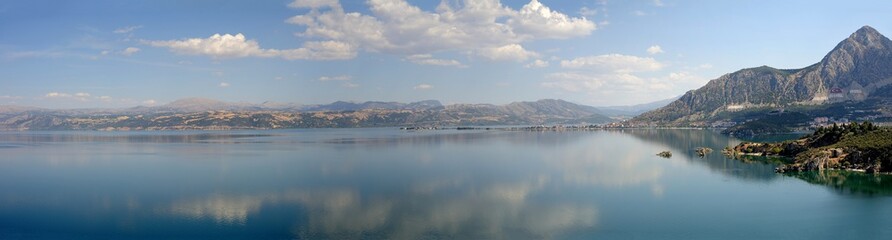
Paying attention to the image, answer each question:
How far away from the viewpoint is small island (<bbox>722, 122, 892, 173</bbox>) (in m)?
83.8

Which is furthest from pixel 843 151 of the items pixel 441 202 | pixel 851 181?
pixel 441 202

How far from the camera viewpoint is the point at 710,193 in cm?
6794

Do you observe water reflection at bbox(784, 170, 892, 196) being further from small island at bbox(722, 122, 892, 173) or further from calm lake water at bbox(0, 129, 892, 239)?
small island at bbox(722, 122, 892, 173)

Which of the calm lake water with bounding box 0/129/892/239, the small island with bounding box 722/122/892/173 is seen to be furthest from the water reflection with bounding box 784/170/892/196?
the small island with bounding box 722/122/892/173

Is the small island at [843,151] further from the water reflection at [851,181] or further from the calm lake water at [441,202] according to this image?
the calm lake water at [441,202]

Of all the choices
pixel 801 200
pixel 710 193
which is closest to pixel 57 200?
pixel 710 193

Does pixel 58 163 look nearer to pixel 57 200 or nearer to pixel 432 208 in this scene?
pixel 57 200

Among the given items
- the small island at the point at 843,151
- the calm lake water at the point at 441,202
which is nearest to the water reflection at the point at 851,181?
the calm lake water at the point at 441,202

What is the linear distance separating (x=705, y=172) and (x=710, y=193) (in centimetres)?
2488

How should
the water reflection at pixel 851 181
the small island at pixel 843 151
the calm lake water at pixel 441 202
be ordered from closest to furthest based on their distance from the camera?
the calm lake water at pixel 441 202, the water reflection at pixel 851 181, the small island at pixel 843 151

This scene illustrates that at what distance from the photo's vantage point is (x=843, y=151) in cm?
9150

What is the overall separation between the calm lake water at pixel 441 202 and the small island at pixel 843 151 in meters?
5.07

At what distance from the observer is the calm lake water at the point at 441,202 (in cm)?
4678

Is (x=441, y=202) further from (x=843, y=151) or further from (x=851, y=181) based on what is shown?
(x=843, y=151)
